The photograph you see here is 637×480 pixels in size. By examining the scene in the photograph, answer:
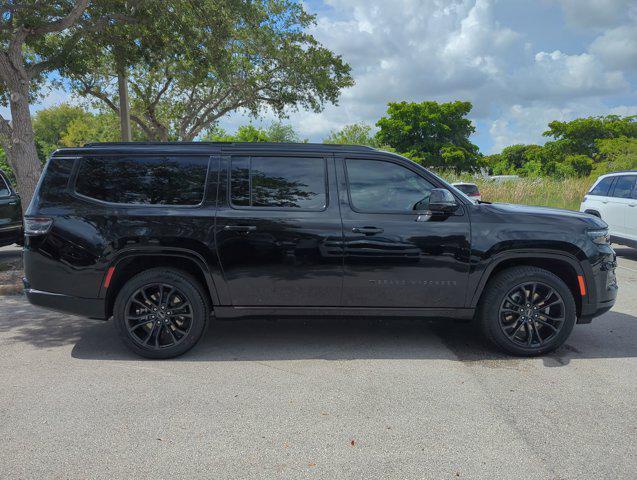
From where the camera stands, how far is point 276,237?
166 inches

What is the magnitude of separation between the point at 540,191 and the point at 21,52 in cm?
1904

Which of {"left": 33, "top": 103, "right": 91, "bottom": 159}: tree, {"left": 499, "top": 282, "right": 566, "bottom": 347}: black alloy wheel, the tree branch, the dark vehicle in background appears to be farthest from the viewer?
{"left": 33, "top": 103, "right": 91, "bottom": 159}: tree

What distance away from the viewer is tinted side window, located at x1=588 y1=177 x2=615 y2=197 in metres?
10.4

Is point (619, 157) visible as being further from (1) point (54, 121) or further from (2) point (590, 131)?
(1) point (54, 121)

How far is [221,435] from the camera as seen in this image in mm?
3033

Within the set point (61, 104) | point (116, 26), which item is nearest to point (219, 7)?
→ point (116, 26)

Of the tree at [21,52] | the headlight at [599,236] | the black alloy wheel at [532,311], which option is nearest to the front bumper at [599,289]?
the headlight at [599,236]

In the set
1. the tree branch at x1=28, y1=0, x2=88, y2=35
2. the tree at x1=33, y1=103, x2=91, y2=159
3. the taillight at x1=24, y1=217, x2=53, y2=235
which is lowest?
the taillight at x1=24, y1=217, x2=53, y2=235

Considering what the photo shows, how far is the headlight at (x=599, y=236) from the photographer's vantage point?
14.3 ft

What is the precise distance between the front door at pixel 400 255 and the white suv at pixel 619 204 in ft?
23.5

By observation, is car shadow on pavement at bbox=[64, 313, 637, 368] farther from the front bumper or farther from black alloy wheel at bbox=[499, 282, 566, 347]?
the front bumper

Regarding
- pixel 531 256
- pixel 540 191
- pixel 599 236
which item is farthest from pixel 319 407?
pixel 540 191

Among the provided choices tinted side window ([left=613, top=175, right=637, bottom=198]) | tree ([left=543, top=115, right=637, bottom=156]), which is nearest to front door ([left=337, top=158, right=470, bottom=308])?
tinted side window ([left=613, top=175, right=637, bottom=198])

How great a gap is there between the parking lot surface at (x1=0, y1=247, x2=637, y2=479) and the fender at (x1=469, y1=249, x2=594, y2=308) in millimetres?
642
